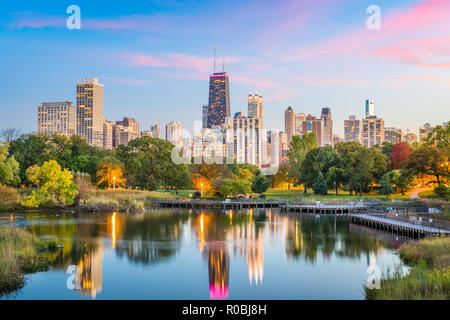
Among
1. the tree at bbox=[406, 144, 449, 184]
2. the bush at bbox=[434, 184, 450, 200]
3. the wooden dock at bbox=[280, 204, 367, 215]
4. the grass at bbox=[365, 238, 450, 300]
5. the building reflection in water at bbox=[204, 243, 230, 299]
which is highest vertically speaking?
the tree at bbox=[406, 144, 449, 184]

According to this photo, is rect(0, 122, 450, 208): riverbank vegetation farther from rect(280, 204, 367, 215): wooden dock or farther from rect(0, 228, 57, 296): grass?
rect(0, 228, 57, 296): grass

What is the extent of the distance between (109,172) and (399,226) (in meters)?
46.7

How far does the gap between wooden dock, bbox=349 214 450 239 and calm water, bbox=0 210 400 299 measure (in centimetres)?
142

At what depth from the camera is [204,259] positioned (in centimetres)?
2933

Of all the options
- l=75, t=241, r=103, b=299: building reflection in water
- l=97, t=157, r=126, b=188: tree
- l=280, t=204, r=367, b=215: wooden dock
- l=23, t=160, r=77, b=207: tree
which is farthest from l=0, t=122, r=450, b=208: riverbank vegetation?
l=75, t=241, r=103, b=299: building reflection in water

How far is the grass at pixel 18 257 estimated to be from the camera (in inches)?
853

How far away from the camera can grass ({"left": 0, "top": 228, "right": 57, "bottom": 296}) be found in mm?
21656

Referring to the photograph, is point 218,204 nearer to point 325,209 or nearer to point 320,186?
point 325,209

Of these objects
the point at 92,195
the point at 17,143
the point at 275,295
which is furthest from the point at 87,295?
the point at 17,143

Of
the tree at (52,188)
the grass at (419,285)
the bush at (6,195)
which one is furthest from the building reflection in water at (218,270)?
the tree at (52,188)

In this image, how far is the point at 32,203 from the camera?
53.0 metres

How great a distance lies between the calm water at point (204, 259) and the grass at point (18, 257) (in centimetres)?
70

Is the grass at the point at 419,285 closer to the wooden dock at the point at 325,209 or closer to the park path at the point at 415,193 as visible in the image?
the wooden dock at the point at 325,209
